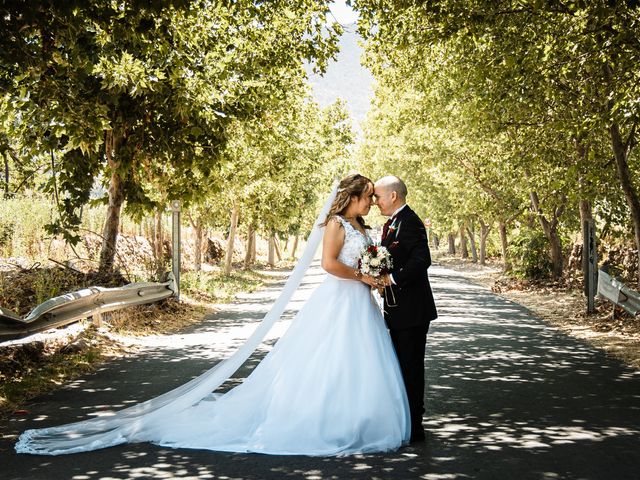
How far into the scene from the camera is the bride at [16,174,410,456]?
6.51m

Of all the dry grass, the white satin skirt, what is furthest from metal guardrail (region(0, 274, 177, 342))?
the white satin skirt

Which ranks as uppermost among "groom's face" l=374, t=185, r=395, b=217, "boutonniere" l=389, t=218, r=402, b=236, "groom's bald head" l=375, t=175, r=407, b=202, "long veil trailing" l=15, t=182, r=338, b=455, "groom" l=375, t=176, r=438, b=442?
"groom's bald head" l=375, t=175, r=407, b=202

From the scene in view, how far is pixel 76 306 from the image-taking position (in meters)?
11.3

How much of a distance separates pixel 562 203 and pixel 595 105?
10.8 meters

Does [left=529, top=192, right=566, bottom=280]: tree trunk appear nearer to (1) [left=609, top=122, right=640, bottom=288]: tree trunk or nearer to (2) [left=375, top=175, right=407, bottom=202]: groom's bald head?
(1) [left=609, top=122, right=640, bottom=288]: tree trunk

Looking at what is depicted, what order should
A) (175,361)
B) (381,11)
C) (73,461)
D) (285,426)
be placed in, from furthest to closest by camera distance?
(381,11) < (175,361) < (285,426) < (73,461)

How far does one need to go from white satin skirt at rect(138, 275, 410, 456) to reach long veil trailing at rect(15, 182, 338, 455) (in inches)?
4.2

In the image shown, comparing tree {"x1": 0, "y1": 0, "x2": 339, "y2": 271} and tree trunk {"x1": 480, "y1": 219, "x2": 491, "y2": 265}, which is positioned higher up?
tree {"x1": 0, "y1": 0, "x2": 339, "y2": 271}

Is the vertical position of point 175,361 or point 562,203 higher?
point 562,203

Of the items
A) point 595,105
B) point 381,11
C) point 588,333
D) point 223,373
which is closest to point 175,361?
point 223,373

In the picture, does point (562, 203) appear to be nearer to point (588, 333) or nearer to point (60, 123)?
point (588, 333)

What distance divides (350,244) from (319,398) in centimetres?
149

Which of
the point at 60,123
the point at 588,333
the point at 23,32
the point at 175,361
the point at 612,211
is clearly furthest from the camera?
the point at 612,211

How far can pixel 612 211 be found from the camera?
69.5ft
